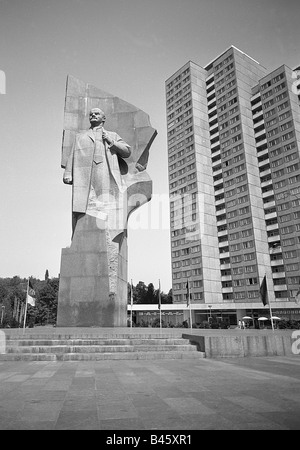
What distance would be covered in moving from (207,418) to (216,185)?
77.4m

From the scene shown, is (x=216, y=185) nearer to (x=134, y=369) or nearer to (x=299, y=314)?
(x=299, y=314)

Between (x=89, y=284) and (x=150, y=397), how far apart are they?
43.4 feet

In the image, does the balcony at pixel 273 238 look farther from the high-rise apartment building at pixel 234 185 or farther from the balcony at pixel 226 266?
the balcony at pixel 226 266

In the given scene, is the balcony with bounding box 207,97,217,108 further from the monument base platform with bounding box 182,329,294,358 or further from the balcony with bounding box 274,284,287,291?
the monument base platform with bounding box 182,329,294,358

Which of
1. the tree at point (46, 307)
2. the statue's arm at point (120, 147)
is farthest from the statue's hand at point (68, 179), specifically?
the tree at point (46, 307)

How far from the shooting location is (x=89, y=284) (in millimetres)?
18156

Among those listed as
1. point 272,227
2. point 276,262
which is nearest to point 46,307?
point 276,262

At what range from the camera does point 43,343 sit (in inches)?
468

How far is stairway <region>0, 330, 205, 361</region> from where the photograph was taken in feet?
34.9

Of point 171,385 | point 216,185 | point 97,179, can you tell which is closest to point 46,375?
point 171,385

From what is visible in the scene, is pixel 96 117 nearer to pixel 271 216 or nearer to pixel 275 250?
pixel 275 250

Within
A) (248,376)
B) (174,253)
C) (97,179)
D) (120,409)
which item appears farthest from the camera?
(174,253)

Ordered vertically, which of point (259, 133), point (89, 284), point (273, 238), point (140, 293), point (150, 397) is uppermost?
point (259, 133)

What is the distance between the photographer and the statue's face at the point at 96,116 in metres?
20.9
